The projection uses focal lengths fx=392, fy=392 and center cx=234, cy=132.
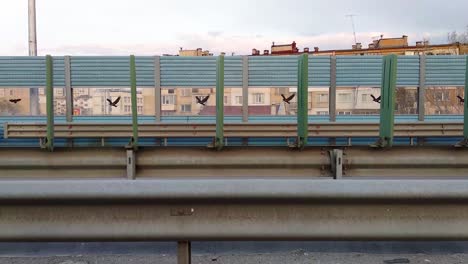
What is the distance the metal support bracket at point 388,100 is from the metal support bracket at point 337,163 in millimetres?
1898

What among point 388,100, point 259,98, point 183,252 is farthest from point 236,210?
point 259,98

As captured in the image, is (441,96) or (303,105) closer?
(303,105)

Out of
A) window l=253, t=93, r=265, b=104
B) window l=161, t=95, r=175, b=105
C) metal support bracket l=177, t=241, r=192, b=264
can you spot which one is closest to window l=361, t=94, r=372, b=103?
window l=253, t=93, r=265, b=104

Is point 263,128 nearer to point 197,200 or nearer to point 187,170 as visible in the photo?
point 187,170

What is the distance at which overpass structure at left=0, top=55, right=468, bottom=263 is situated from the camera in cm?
219

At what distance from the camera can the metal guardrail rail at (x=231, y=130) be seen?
9438 millimetres

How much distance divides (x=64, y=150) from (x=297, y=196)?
14.1 feet

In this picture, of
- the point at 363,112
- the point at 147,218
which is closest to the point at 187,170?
the point at 147,218

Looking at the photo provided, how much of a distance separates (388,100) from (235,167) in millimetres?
3522

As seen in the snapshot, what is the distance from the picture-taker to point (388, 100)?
7.31 m

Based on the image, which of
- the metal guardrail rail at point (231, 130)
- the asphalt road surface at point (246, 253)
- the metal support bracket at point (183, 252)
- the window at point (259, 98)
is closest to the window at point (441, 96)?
the metal guardrail rail at point (231, 130)

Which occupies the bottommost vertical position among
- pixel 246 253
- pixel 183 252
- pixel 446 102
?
pixel 246 253

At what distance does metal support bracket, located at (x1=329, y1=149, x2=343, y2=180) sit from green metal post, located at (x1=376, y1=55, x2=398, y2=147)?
190 centimetres

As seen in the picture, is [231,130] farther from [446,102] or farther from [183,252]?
[183,252]
